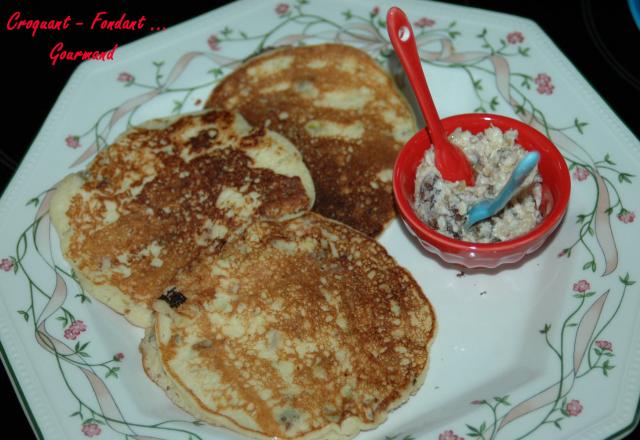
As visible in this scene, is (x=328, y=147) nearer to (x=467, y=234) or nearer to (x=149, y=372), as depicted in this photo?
(x=467, y=234)

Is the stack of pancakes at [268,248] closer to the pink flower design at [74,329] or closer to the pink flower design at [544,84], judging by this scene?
the pink flower design at [74,329]

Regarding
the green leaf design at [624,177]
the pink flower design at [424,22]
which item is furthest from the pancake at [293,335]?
the pink flower design at [424,22]

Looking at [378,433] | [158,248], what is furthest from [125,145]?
[378,433]

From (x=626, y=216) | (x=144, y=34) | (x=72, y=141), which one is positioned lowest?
(x=626, y=216)

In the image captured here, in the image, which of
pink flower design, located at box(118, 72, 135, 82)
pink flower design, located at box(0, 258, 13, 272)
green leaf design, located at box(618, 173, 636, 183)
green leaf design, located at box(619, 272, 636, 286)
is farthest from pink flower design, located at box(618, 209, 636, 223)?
pink flower design, located at box(0, 258, 13, 272)

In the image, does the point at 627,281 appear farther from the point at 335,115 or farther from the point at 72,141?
the point at 72,141

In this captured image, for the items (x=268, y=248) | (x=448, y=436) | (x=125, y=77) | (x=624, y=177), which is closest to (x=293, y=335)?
(x=268, y=248)

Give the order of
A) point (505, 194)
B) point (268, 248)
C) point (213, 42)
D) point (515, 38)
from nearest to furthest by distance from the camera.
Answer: point (505, 194) → point (268, 248) → point (515, 38) → point (213, 42)

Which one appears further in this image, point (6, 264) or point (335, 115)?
point (335, 115)
